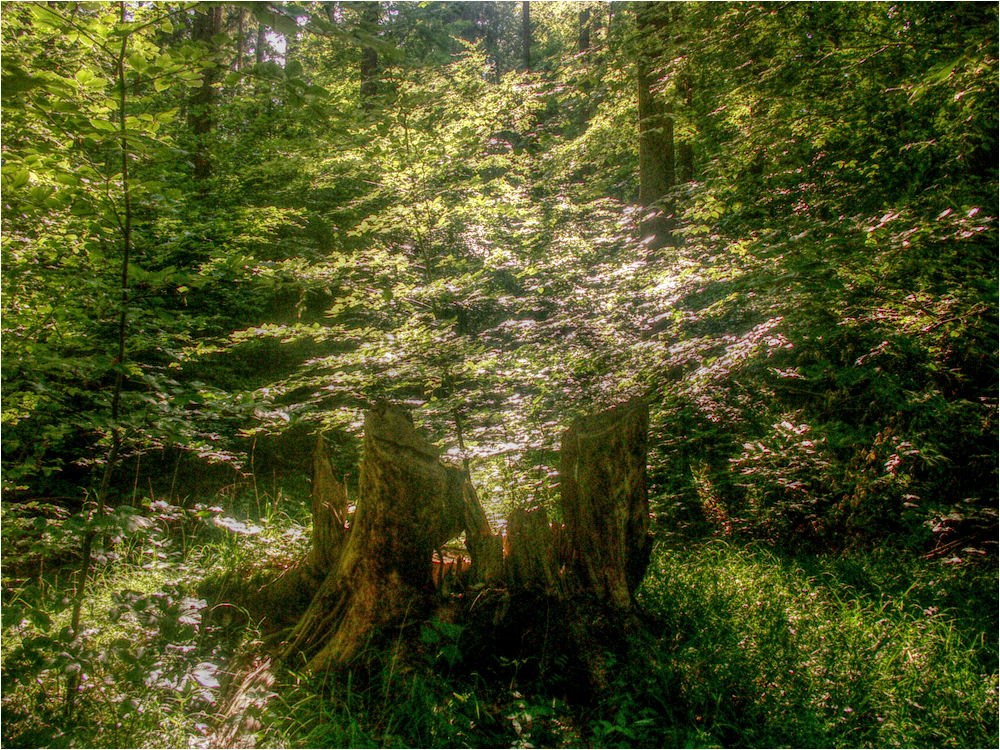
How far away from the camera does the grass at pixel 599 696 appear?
228 cm

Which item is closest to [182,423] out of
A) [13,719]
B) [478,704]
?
[13,719]

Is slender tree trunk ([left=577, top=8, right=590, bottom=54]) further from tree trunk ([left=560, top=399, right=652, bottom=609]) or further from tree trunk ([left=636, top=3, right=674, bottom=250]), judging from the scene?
tree trunk ([left=560, top=399, right=652, bottom=609])

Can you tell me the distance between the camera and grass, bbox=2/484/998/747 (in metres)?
2.28

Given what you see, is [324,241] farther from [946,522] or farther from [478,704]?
[946,522]

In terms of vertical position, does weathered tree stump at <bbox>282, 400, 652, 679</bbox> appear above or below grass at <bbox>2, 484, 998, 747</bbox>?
above

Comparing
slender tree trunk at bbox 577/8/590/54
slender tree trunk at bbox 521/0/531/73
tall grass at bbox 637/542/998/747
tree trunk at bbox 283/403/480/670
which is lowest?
tall grass at bbox 637/542/998/747

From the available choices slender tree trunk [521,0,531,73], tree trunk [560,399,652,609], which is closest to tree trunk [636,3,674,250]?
tree trunk [560,399,652,609]

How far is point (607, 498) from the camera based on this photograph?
3109mm

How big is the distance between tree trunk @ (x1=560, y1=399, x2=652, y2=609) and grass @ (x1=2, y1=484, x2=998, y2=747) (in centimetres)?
34

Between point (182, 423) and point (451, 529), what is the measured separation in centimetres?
154

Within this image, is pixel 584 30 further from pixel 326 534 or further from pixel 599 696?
pixel 599 696

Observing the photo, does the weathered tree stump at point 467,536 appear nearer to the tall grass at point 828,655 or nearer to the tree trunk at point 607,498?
the tree trunk at point 607,498

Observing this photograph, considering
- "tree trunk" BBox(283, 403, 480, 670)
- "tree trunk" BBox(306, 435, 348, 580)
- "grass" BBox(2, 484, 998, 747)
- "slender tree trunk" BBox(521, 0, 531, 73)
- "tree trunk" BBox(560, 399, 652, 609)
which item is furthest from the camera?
"slender tree trunk" BBox(521, 0, 531, 73)

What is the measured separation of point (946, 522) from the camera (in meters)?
4.71
